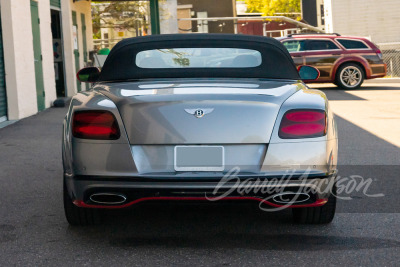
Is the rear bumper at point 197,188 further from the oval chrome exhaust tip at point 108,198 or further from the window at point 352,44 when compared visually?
the window at point 352,44

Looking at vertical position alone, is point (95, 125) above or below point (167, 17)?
below

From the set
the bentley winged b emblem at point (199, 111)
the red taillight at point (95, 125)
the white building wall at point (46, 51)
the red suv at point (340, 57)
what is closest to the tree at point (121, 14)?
the red suv at point (340, 57)

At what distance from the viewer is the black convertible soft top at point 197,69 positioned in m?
6.11

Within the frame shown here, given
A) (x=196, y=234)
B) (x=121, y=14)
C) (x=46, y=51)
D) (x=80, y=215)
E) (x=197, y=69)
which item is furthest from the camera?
(x=121, y=14)

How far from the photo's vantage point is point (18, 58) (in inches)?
637

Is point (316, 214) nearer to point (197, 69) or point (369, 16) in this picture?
point (197, 69)

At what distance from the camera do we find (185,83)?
559cm

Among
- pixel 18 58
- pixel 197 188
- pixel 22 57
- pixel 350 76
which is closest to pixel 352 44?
pixel 350 76

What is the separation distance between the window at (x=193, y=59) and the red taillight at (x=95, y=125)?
3.80 ft

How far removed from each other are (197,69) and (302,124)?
135cm

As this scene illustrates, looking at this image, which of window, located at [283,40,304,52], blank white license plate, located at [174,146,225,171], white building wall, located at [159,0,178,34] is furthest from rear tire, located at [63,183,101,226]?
white building wall, located at [159,0,178,34]

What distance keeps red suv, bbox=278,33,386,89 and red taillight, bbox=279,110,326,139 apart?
18616mm

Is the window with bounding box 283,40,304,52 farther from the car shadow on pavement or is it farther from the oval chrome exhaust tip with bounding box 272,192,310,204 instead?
the oval chrome exhaust tip with bounding box 272,192,310,204

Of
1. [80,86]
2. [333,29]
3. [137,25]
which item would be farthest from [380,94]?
[333,29]
